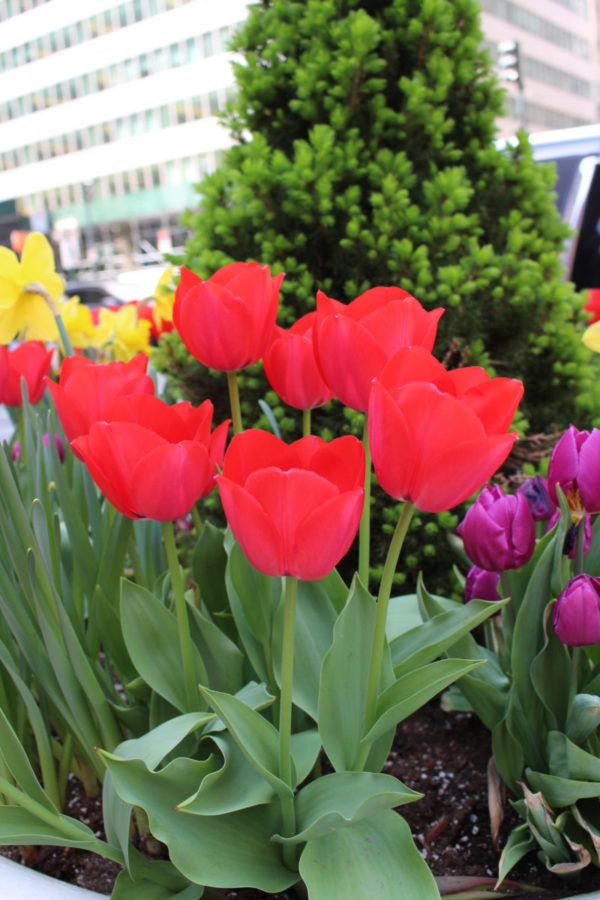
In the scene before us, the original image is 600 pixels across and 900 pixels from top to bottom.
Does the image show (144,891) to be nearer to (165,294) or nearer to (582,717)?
(582,717)

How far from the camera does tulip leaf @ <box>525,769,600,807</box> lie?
2.89 ft

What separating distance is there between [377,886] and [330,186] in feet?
3.51

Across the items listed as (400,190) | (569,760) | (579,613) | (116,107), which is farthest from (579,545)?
(116,107)

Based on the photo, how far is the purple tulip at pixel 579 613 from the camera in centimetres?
86

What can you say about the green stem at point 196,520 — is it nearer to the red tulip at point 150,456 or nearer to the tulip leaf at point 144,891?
the red tulip at point 150,456

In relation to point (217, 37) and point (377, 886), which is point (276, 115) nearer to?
point (377, 886)

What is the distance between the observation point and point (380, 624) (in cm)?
80

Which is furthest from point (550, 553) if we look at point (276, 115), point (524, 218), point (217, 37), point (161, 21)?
point (161, 21)

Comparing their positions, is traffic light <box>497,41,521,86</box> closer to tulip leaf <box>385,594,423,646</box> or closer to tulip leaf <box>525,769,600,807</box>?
tulip leaf <box>385,594,423,646</box>

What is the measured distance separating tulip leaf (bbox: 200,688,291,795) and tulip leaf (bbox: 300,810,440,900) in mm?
67

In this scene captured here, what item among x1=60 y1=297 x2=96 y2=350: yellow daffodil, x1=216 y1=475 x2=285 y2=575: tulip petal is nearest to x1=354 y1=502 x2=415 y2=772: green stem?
x1=216 y1=475 x2=285 y2=575: tulip petal

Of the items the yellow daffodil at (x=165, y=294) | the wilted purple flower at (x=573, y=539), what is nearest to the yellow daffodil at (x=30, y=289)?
the yellow daffodil at (x=165, y=294)

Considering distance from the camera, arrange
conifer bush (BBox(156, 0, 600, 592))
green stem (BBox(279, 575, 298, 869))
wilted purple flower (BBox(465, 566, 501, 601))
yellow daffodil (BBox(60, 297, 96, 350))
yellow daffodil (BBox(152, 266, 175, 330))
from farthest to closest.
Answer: yellow daffodil (BBox(60, 297, 96, 350))
yellow daffodil (BBox(152, 266, 175, 330))
conifer bush (BBox(156, 0, 600, 592))
wilted purple flower (BBox(465, 566, 501, 601))
green stem (BBox(279, 575, 298, 869))

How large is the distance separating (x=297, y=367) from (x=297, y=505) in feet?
1.05
